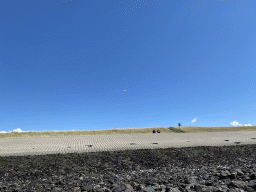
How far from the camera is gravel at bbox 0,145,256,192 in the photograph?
703cm

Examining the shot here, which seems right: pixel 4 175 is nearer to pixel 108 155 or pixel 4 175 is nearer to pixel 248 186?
pixel 108 155

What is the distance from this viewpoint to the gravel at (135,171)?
7031 mm

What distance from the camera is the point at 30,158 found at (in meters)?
12.4

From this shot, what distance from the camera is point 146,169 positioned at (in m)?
10.8

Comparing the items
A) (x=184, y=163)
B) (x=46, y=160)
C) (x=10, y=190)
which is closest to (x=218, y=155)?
(x=184, y=163)

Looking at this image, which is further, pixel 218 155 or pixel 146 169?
pixel 218 155

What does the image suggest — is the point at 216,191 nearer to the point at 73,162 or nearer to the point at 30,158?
the point at 73,162

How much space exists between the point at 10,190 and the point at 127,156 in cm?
692

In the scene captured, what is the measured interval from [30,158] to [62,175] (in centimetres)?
407

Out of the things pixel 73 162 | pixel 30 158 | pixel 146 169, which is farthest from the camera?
pixel 30 158

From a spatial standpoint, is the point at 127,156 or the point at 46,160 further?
the point at 127,156

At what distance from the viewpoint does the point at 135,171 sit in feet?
33.2

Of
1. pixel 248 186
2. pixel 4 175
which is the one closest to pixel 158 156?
pixel 248 186

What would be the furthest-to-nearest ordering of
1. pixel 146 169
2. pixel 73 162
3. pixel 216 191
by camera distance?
pixel 73 162 → pixel 146 169 → pixel 216 191
